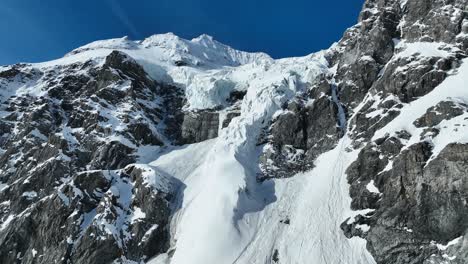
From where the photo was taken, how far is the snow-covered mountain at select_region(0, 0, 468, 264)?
56.6 metres

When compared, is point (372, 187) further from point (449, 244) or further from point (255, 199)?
point (255, 199)

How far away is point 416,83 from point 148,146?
4210cm

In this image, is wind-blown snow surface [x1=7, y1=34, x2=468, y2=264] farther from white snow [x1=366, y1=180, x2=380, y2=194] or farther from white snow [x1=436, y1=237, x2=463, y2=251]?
white snow [x1=436, y1=237, x2=463, y2=251]

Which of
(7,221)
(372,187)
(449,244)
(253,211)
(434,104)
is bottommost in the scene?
(449,244)

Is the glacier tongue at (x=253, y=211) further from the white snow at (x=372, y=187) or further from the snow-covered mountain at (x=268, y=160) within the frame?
the white snow at (x=372, y=187)

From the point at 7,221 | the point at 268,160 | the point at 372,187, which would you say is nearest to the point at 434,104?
the point at 372,187

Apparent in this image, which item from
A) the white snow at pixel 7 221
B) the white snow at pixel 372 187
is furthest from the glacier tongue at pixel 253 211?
the white snow at pixel 7 221

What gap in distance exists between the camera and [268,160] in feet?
242

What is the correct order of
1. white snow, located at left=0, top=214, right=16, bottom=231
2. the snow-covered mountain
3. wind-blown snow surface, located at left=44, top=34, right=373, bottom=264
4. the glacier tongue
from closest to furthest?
1. the snow-covered mountain
2. the glacier tongue
3. wind-blown snow surface, located at left=44, top=34, right=373, bottom=264
4. white snow, located at left=0, top=214, right=16, bottom=231

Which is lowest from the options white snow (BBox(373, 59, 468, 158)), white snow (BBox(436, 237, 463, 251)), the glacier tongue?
white snow (BBox(436, 237, 463, 251))

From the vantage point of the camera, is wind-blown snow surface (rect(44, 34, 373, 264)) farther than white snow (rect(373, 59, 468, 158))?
Yes

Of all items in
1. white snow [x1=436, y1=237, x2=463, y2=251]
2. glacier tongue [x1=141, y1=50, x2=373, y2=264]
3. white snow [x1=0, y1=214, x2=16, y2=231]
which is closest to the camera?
white snow [x1=436, y1=237, x2=463, y2=251]

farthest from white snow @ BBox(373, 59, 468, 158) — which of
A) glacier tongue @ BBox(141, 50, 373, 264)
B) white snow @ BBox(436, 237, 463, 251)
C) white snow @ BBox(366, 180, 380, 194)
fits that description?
white snow @ BBox(436, 237, 463, 251)

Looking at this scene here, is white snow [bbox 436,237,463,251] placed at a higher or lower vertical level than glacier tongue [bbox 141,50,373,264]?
lower
